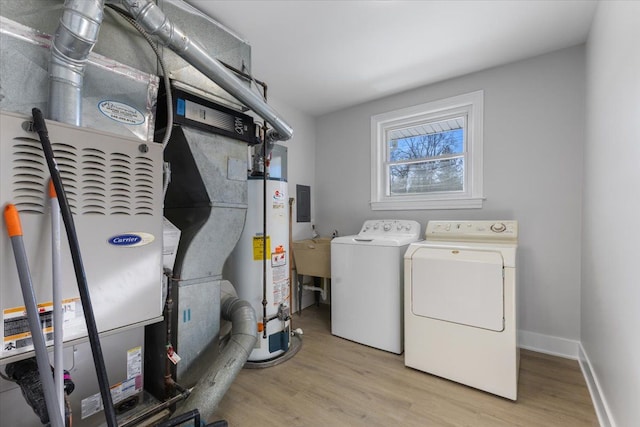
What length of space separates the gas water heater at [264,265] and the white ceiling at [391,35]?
853mm

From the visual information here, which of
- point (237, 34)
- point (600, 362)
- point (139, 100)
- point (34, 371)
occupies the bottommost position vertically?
point (600, 362)

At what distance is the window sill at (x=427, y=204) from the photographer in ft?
8.42

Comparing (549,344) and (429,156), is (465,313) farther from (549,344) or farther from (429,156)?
(429,156)

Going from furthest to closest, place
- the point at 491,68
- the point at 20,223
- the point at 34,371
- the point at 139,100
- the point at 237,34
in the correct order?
the point at 491,68 → the point at 237,34 → the point at 139,100 → the point at 34,371 → the point at 20,223

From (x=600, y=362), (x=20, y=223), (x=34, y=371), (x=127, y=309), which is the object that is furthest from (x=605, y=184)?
(x=34, y=371)

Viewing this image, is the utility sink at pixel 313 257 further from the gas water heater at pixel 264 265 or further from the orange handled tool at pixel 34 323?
the orange handled tool at pixel 34 323

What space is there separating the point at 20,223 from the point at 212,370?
3.50ft

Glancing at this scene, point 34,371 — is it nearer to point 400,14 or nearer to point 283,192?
point 283,192

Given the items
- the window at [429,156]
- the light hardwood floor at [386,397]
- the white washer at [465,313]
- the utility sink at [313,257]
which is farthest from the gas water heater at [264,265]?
the window at [429,156]

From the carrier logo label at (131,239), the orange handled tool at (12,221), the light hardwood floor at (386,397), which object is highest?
the orange handled tool at (12,221)

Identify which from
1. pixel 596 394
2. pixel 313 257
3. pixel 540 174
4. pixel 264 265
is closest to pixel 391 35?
pixel 540 174

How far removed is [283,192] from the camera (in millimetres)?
2279

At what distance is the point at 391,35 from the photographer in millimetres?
2031

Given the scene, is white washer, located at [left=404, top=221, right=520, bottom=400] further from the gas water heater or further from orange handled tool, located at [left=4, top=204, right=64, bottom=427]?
orange handled tool, located at [left=4, top=204, right=64, bottom=427]
